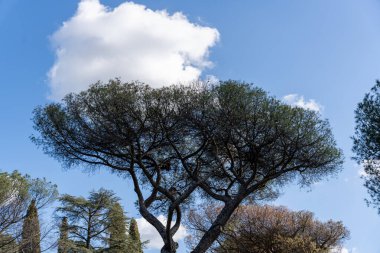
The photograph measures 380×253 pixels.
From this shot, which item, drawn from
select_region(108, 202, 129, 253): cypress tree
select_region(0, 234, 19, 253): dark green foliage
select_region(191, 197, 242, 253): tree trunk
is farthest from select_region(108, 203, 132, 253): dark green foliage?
select_region(191, 197, 242, 253): tree trunk

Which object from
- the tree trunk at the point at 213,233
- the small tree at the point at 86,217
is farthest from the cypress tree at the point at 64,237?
the tree trunk at the point at 213,233

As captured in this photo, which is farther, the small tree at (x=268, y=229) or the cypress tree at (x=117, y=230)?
the cypress tree at (x=117, y=230)

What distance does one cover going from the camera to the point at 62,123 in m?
15.8

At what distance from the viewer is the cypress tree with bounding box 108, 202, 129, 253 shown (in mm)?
23188

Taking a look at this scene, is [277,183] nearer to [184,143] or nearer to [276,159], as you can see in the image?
[276,159]

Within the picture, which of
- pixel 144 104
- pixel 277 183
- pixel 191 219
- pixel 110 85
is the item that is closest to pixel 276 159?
pixel 277 183

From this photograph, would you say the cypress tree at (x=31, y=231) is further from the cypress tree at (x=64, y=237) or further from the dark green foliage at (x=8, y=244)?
the cypress tree at (x=64, y=237)

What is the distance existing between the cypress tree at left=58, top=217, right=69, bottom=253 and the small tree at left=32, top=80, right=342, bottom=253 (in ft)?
20.9

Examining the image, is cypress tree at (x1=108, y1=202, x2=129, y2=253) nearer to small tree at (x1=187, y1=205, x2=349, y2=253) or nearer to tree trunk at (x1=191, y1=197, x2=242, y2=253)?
small tree at (x1=187, y1=205, x2=349, y2=253)

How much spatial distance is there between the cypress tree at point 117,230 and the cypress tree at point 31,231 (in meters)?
4.87

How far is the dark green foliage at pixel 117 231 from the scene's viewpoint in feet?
76.1

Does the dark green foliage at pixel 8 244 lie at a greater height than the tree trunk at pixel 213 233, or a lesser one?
greater

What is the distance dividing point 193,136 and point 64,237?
1057 cm

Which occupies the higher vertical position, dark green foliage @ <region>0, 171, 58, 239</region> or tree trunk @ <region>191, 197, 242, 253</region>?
dark green foliage @ <region>0, 171, 58, 239</region>
